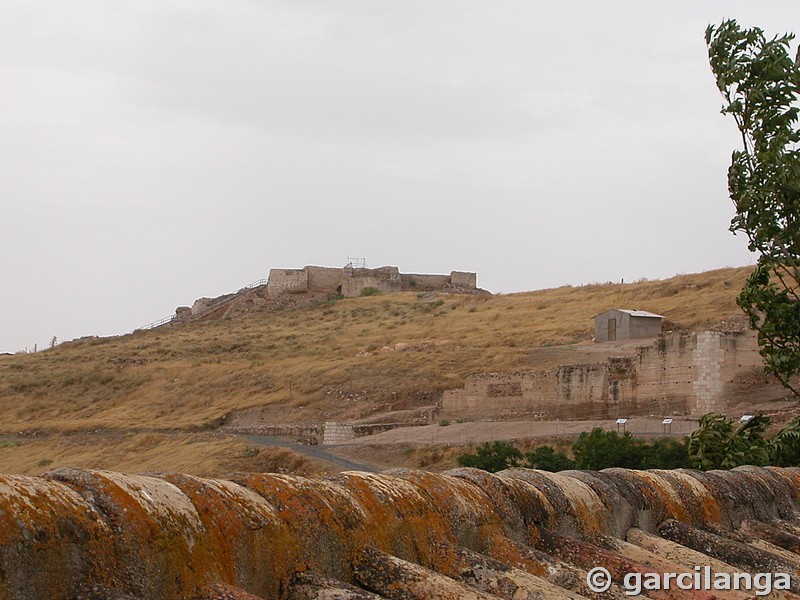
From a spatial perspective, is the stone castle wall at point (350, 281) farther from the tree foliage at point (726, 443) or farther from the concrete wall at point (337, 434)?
the tree foliage at point (726, 443)

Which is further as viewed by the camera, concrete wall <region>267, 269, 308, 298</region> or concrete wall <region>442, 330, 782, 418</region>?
concrete wall <region>267, 269, 308, 298</region>

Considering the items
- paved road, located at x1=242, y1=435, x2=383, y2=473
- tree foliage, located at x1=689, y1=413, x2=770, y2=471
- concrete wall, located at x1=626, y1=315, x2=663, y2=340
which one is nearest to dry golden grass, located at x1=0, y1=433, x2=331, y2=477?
paved road, located at x1=242, y1=435, x2=383, y2=473

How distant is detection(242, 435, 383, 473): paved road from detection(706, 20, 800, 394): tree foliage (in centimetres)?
1547

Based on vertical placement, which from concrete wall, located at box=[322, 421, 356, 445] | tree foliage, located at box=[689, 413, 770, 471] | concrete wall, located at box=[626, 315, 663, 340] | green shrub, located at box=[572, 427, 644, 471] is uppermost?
concrete wall, located at box=[626, 315, 663, 340]

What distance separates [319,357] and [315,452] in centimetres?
2163

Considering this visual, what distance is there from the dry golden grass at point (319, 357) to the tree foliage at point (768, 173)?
22.5m

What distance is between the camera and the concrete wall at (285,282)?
73.1 metres

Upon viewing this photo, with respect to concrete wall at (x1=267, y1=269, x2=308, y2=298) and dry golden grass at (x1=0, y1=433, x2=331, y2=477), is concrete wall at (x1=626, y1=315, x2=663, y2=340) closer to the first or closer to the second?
dry golden grass at (x1=0, y1=433, x2=331, y2=477)

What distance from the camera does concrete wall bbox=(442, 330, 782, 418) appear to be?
99.4 ft

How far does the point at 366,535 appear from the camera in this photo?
3709 millimetres

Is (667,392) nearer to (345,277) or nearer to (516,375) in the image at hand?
(516,375)

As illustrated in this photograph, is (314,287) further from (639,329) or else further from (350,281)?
(639,329)

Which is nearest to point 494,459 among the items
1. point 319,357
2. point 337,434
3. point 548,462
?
point 548,462

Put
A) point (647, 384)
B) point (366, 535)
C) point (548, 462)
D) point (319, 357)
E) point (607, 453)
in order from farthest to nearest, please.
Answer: point (319, 357) < point (647, 384) < point (548, 462) < point (607, 453) < point (366, 535)
